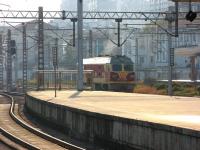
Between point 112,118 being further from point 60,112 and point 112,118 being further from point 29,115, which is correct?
point 29,115

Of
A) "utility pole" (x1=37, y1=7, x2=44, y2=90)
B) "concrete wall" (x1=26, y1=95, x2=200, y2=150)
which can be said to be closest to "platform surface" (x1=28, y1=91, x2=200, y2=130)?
"concrete wall" (x1=26, y1=95, x2=200, y2=150)

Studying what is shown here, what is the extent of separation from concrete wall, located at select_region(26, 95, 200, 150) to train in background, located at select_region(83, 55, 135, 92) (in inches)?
1035

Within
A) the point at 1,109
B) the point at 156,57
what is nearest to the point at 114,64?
the point at 1,109

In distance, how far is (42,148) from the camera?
16.6 metres

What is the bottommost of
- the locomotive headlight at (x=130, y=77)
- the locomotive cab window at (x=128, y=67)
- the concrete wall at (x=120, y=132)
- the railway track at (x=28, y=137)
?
the railway track at (x=28, y=137)

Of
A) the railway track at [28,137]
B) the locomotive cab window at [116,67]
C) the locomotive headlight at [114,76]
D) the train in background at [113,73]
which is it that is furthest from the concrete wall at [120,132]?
the locomotive cab window at [116,67]

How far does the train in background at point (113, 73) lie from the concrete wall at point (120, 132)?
26.3 metres

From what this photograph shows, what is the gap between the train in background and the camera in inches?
1939

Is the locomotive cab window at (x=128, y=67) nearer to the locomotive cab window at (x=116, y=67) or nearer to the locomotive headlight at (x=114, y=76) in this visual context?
the locomotive cab window at (x=116, y=67)

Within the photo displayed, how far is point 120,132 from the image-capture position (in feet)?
49.0

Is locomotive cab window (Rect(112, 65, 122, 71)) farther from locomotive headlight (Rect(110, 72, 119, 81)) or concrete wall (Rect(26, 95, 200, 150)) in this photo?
concrete wall (Rect(26, 95, 200, 150))

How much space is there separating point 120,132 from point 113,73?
113 ft

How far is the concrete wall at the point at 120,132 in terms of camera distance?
11.8 m

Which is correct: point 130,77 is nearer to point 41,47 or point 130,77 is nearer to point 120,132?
point 41,47
